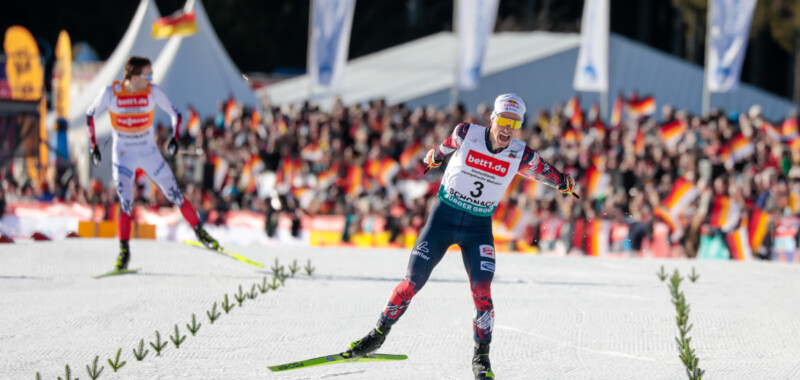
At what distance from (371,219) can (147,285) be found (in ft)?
21.5

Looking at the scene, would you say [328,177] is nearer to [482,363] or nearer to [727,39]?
[727,39]

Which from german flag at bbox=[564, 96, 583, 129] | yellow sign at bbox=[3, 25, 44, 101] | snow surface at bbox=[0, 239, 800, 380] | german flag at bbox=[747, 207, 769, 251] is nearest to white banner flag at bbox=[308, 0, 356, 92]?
german flag at bbox=[564, 96, 583, 129]

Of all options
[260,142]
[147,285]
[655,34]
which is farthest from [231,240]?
[655,34]

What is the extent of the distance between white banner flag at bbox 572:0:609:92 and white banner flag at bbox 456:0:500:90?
78.8 inches

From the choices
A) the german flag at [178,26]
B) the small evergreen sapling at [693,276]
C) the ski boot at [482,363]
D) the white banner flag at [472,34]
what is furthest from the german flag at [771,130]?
the german flag at [178,26]

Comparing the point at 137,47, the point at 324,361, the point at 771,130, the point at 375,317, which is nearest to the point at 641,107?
the point at 771,130

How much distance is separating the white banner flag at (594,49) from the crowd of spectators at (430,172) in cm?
67

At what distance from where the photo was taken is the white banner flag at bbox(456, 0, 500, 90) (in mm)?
21500

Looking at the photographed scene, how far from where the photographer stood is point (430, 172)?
17953mm

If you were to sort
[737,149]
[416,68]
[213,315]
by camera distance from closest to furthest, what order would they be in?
[213,315] < [737,149] < [416,68]

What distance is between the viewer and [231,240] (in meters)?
17.2

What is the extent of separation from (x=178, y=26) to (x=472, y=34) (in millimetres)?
7274

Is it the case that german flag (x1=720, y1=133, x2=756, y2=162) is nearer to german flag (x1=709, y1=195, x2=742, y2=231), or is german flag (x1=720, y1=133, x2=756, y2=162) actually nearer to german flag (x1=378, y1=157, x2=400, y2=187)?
german flag (x1=709, y1=195, x2=742, y2=231)

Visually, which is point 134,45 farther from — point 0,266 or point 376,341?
point 376,341
